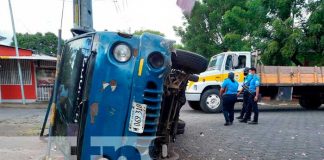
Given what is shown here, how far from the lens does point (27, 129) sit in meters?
9.55

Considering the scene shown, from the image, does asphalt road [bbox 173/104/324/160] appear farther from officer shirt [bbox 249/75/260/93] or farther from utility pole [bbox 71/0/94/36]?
utility pole [bbox 71/0/94/36]

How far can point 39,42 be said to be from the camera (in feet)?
172

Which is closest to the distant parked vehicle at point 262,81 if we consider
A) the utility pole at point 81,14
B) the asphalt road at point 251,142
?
the asphalt road at point 251,142

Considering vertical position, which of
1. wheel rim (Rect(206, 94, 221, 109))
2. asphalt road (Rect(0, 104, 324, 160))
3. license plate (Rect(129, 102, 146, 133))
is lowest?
asphalt road (Rect(0, 104, 324, 160))

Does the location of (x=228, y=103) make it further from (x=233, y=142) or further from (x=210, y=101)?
(x=210, y=101)

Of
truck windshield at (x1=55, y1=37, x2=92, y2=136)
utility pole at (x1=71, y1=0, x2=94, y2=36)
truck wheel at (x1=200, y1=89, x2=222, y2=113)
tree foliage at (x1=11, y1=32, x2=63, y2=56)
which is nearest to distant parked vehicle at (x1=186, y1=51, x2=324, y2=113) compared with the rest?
truck wheel at (x1=200, y1=89, x2=222, y2=113)

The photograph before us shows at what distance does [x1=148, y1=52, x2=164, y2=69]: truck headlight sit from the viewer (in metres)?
3.23

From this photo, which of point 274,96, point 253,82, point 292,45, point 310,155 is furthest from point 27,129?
point 292,45

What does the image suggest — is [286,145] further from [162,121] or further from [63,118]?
[63,118]

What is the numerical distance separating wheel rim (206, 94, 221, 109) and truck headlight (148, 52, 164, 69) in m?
10.4

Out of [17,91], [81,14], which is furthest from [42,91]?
[81,14]

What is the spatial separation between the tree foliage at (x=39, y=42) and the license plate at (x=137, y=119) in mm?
49846

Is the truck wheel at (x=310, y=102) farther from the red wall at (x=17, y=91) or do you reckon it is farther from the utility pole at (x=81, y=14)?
the red wall at (x=17, y=91)

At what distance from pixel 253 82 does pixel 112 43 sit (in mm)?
7431
